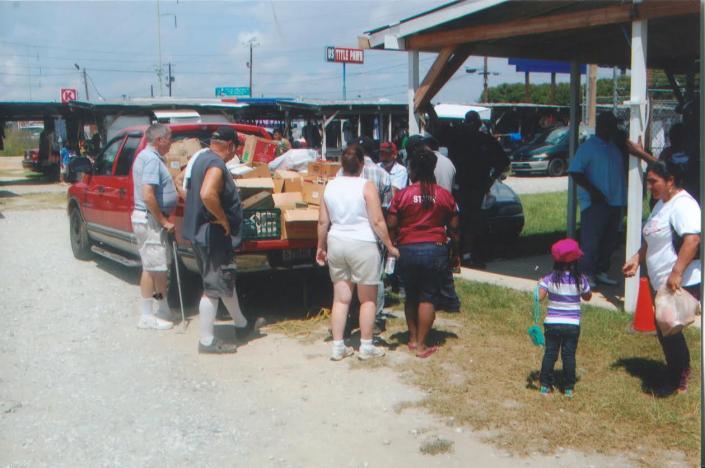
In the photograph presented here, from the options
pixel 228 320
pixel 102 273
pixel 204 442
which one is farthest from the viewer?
pixel 102 273

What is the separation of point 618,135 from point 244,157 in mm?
4337

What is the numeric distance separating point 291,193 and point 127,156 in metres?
2.56

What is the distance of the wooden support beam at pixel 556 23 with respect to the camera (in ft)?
22.4

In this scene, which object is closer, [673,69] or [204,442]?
[204,442]

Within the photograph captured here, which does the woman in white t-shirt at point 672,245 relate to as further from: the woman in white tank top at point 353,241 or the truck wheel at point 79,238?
the truck wheel at point 79,238

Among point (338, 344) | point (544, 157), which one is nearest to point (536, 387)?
point (338, 344)

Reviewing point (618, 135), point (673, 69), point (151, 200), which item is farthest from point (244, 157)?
point (673, 69)

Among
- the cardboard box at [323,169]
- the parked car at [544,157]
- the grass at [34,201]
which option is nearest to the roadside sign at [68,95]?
the grass at [34,201]

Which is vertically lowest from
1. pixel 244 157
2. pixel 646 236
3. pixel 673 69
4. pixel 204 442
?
pixel 204 442

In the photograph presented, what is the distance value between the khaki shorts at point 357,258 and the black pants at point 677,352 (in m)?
2.21

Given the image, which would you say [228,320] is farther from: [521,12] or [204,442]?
[521,12]

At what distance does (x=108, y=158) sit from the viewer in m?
9.57

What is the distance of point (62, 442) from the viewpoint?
185 inches

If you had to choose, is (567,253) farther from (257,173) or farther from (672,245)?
(257,173)
